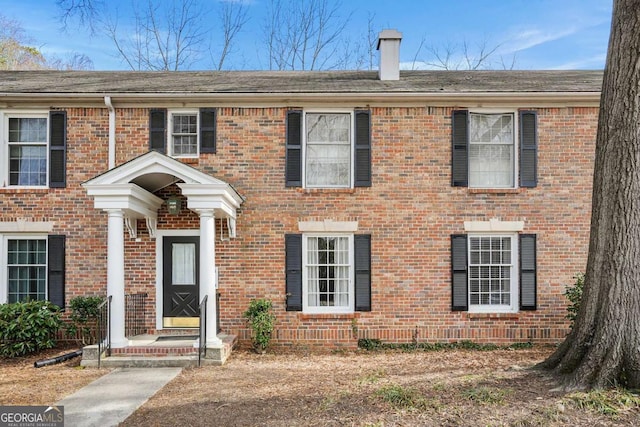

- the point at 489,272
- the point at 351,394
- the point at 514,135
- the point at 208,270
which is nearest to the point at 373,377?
the point at 351,394

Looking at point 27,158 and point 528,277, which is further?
point 27,158

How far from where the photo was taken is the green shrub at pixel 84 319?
9.39 m

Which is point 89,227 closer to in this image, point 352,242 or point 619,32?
point 352,242

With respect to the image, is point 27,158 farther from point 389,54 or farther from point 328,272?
point 389,54

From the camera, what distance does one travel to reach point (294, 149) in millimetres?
10008

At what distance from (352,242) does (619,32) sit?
221 inches

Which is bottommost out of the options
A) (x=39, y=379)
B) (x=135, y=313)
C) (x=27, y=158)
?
(x=39, y=379)

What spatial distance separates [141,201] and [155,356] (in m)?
2.68

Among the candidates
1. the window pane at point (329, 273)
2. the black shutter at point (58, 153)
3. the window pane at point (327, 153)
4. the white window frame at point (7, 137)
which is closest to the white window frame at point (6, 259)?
the white window frame at point (7, 137)

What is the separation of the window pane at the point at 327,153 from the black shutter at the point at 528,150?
11.2ft

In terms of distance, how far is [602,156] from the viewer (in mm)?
6367

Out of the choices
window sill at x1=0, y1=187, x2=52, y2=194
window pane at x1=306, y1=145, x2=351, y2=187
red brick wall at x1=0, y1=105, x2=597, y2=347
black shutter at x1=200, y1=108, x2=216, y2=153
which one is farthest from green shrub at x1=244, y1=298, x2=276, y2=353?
window sill at x1=0, y1=187, x2=52, y2=194

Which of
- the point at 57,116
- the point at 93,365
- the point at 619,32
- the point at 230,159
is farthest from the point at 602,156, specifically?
the point at 57,116

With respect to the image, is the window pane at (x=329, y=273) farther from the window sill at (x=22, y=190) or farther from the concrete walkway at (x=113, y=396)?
the window sill at (x=22, y=190)
